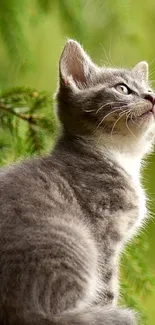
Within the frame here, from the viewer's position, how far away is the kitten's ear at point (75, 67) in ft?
3.82

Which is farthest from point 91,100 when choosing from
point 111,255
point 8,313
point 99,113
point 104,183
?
point 8,313

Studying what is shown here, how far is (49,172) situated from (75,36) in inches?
14.7

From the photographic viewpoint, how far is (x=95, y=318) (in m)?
0.89

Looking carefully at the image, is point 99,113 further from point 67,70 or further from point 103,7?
point 103,7

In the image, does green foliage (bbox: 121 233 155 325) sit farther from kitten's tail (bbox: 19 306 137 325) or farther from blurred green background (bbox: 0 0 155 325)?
kitten's tail (bbox: 19 306 137 325)

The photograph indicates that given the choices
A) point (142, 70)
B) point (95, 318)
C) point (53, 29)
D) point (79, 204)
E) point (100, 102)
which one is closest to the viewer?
point (95, 318)

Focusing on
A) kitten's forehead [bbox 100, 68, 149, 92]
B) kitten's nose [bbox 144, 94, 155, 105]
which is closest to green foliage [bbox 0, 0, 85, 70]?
kitten's forehead [bbox 100, 68, 149, 92]

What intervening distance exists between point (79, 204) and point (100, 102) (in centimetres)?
23

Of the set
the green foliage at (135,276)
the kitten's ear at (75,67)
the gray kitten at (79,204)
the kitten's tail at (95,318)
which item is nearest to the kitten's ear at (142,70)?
the gray kitten at (79,204)

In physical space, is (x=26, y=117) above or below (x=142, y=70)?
below

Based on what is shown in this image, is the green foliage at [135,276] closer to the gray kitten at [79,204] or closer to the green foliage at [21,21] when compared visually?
the gray kitten at [79,204]

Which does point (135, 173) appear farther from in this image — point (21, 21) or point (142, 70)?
point (21, 21)

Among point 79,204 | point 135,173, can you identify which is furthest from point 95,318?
point 135,173

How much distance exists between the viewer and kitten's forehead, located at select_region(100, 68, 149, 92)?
47.8 inches
